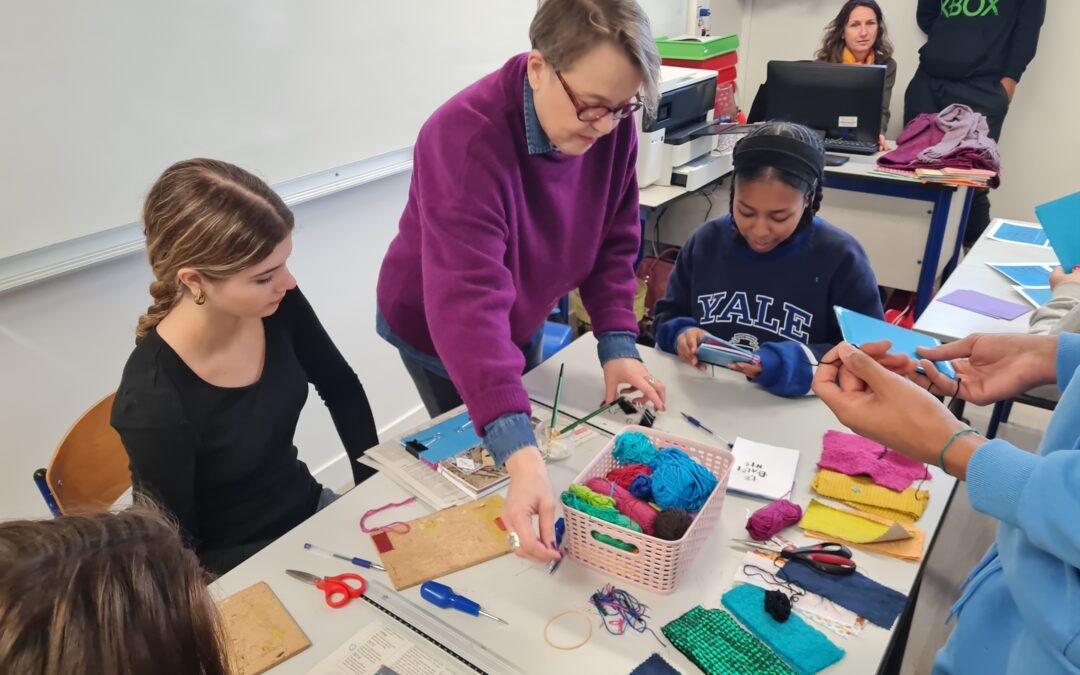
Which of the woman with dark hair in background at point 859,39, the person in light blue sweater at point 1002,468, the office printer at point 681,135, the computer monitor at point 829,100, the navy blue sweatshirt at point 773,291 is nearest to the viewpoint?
the person in light blue sweater at point 1002,468

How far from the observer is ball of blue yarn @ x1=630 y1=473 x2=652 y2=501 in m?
1.04

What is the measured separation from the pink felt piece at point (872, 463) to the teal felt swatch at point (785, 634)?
0.33 m

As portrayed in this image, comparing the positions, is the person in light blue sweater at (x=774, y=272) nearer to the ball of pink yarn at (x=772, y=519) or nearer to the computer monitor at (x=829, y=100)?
the ball of pink yarn at (x=772, y=519)

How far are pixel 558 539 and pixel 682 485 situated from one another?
0.66 ft

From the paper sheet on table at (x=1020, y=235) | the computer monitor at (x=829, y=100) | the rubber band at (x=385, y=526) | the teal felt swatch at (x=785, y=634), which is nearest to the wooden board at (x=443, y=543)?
the rubber band at (x=385, y=526)

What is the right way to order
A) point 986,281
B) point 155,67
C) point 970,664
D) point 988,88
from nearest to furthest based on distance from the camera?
1. point 970,664
2. point 155,67
3. point 986,281
4. point 988,88

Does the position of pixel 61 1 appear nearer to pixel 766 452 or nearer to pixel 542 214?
pixel 542 214

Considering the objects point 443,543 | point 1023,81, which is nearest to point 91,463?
point 443,543

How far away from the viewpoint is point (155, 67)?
1.65m

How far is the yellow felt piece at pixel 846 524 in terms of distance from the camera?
3.47 feet

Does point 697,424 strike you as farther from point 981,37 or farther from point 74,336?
point 981,37

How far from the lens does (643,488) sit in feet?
3.40

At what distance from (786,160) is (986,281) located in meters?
1.05

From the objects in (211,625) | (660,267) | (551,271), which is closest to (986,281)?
(660,267)
